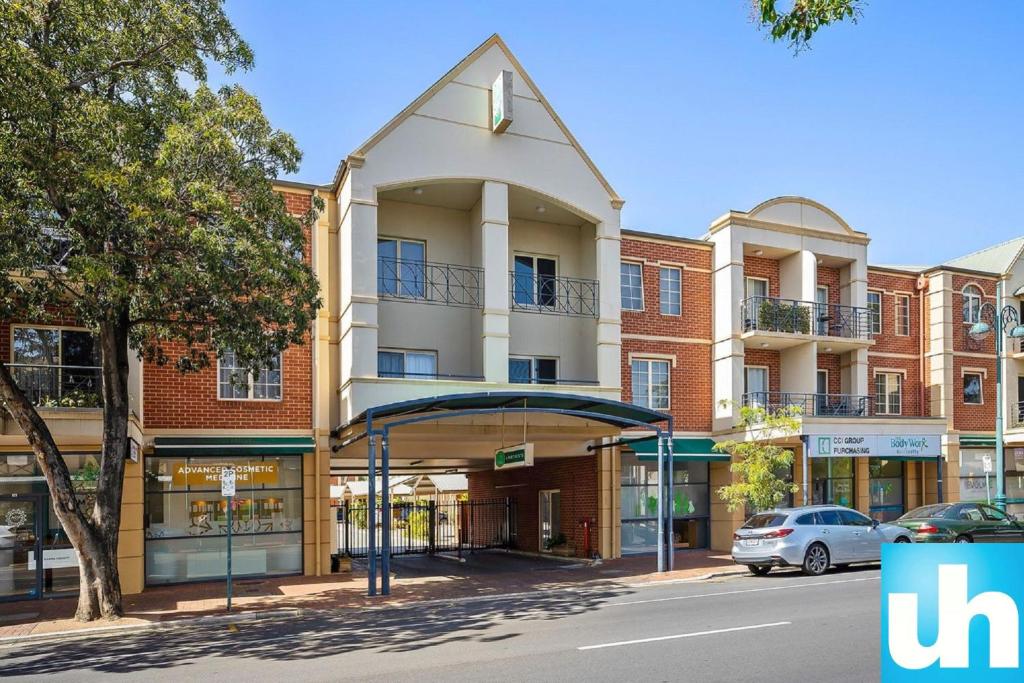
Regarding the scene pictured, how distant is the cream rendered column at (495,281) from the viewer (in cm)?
2052

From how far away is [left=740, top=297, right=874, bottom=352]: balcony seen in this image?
83.2 feet

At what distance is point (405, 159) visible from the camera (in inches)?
801

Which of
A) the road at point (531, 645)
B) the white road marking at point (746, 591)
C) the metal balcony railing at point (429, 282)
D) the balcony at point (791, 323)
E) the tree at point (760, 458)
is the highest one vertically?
the metal balcony railing at point (429, 282)

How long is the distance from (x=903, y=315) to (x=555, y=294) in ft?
43.4

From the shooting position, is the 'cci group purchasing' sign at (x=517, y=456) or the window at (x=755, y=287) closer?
the 'cci group purchasing' sign at (x=517, y=456)

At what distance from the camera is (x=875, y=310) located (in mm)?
28891

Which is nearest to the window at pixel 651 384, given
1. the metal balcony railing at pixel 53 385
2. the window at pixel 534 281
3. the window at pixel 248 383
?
the window at pixel 534 281

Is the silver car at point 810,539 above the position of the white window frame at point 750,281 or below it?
below

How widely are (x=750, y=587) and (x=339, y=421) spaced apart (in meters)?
9.46

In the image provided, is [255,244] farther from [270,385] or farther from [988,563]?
[988,563]

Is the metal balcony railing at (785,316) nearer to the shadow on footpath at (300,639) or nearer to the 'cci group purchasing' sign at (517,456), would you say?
the 'cci group purchasing' sign at (517,456)

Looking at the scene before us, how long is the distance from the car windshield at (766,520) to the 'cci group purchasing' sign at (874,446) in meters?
4.97

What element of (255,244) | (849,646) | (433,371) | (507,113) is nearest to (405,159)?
(507,113)

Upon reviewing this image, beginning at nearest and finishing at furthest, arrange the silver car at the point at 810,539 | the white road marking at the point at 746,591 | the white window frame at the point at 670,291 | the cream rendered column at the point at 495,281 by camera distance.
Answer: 1. the white road marking at the point at 746,591
2. the silver car at the point at 810,539
3. the cream rendered column at the point at 495,281
4. the white window frame at the point at 670,291
